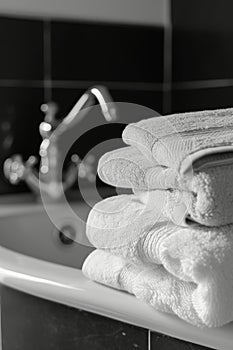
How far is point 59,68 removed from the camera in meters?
1.75

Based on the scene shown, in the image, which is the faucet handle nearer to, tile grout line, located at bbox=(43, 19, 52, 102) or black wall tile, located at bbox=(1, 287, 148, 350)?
tile grout line, located at bbox=(43, 19, 52, 102)

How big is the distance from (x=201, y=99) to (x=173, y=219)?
1094 millimetres

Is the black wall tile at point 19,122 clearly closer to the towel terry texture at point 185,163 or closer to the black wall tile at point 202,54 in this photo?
the black wall tile at point 202,54

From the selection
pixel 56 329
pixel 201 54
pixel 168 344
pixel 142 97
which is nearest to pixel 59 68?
pixel 142 97

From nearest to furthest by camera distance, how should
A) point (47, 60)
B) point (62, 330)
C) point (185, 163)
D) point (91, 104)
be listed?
point (185, 163) → point (62, 330) → point (91, 104) → point (47, 60)

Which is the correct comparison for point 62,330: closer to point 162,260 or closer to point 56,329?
point 56,329

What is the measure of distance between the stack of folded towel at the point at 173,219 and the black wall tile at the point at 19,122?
2.95ft

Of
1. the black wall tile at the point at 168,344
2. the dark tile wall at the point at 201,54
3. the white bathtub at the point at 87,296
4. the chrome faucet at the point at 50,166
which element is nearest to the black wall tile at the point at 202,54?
the dark tile wall at the point at 201,54

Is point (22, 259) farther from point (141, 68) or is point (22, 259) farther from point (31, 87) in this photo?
point (141, 68)

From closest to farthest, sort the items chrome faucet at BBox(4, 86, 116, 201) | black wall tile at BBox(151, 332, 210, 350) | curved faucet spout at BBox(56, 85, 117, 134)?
black wall tile at BBox(151, 332, 210, 350) < curved faucet spout at BBox(56, 85, 117, 134) < chrome faucet at BBox(4, 86, 116, 201)

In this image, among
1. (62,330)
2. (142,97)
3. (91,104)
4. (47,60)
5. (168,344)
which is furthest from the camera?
(142,97)

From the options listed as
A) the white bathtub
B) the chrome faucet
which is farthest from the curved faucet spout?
the white bathtub

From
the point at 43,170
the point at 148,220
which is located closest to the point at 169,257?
the point at 148,220

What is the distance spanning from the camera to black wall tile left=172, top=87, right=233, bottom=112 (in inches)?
66.5
